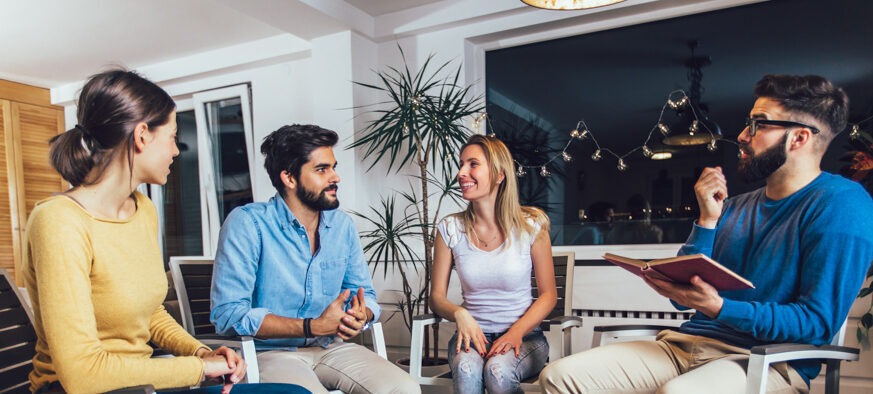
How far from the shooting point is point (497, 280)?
2266mm

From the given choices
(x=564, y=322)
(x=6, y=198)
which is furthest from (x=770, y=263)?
(x=6, y=198)

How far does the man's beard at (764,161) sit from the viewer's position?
176 centimetres

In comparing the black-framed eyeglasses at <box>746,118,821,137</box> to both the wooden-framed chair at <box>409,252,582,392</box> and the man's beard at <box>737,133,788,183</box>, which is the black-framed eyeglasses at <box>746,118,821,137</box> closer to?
the man's beard at <box>737,133,788,183</box>

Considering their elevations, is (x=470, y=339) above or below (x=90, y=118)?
below

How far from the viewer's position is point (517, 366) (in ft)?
6.79

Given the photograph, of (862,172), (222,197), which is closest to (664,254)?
(862,172)

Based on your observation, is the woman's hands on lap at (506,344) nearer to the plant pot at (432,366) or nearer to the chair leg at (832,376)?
the chair leg at (832,376)

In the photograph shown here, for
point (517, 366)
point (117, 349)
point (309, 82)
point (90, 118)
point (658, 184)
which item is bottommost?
point (517, 366)

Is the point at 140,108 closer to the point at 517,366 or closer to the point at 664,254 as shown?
the point at 517,366

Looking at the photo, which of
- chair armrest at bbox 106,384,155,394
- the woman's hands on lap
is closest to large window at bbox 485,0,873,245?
the woman's hands on lap

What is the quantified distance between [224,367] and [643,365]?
1.22 m

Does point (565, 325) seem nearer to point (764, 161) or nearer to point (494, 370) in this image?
point (494, 370)

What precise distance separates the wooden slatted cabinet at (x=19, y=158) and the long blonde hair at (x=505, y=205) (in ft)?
15.7

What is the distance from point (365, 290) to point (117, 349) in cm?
98
